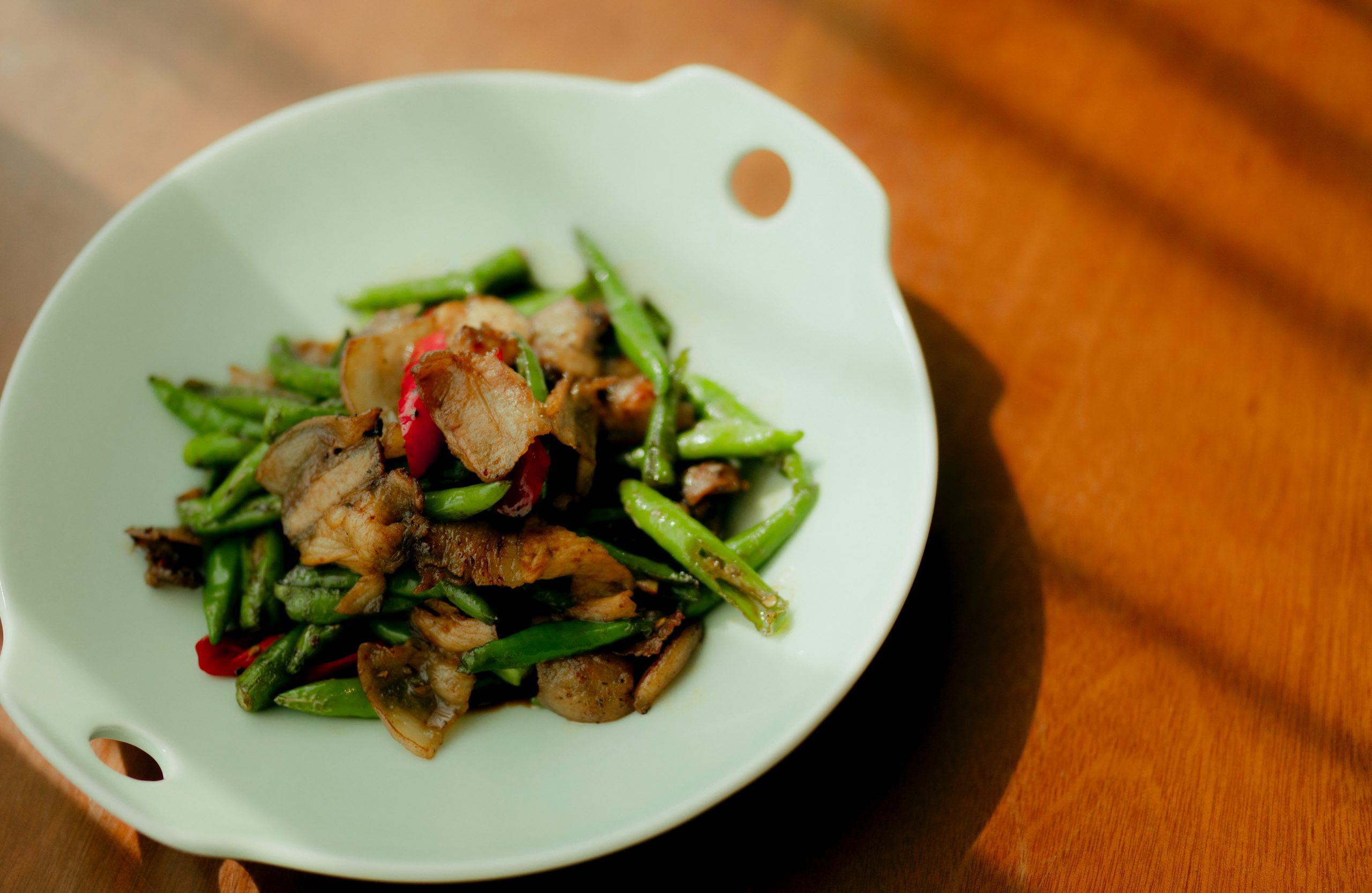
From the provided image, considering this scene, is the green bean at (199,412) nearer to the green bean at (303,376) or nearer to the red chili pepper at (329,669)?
the green bean at (303,376)

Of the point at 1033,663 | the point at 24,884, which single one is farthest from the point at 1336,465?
the point at 24,884

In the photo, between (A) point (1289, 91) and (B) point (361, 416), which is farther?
(A) point (1289, 91)

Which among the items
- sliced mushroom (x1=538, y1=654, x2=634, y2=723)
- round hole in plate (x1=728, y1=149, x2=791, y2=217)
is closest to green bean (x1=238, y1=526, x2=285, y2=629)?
sliced mushroom (x1=538, y1=654, x2=634, y2=723)

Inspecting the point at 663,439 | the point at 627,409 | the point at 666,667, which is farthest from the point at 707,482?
the point at 666,667

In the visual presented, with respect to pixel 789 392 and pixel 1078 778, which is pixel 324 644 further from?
pixel 1078 778

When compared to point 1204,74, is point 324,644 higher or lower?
lower
